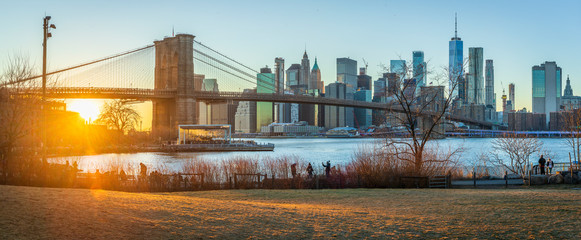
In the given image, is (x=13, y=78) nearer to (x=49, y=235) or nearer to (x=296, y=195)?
(x=296, y=195)

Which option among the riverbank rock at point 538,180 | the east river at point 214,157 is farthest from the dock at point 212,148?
the riverbank rock at point 538,180

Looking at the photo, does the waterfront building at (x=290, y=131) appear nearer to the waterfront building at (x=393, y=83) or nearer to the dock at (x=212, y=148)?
the dock at (x=212, y=148)

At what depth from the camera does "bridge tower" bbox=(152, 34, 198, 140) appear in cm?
7112

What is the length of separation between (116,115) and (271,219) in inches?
2904

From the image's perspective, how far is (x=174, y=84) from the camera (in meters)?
74.7

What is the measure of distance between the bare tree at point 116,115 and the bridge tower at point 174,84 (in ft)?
15.7

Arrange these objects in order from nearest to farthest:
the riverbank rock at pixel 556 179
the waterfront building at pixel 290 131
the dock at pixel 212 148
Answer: the riverbank rock at pixel 556 179, the dock at pixel 212 148, the waterfront building at pixel 290 131

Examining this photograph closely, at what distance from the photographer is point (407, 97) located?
2430 cm

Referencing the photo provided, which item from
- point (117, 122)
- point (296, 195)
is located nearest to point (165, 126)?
point (117, 122)

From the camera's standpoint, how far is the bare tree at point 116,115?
78.8 m

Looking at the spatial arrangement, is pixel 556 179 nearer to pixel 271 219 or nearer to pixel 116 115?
pixel 271 219

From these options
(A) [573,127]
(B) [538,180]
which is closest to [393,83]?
(B) [538,180]

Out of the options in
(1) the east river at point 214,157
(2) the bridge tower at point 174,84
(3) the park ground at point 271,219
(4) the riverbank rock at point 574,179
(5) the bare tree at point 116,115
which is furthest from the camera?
(5) the bare tree at point 116,115

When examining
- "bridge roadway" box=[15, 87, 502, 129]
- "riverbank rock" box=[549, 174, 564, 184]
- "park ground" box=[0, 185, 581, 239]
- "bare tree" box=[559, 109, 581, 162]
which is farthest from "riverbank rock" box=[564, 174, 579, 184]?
"bridge roadway" box=[15, 87, 502, 129]
